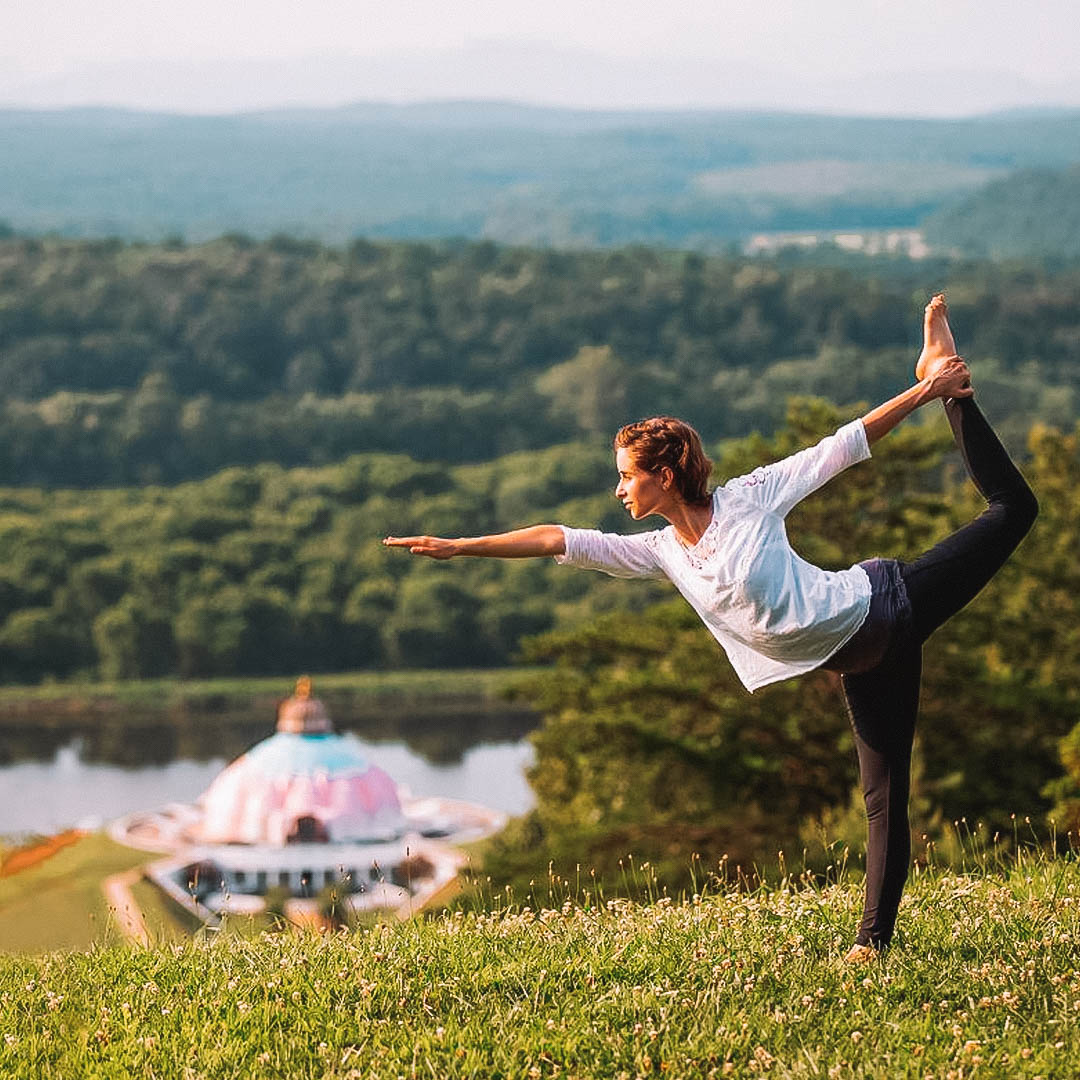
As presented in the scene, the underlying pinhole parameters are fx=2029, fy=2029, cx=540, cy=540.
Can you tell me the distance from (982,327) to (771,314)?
1524cm

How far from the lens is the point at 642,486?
5141mm

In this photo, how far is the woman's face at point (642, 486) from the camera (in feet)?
16.8

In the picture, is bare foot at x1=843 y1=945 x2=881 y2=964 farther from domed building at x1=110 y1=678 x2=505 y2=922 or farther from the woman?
domed building at x1=110 y1=678 x2=505 y2=922

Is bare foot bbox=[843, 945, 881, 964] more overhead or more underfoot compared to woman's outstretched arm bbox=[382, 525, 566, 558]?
more underfoot

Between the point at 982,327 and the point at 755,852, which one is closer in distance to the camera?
the point at 755,852

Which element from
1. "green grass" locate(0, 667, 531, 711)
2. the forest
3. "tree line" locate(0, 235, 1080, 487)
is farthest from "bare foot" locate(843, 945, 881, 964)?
"tree line" locate(0, 235, 1080, 487)

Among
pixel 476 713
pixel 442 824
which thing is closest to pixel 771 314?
pixel 476 713

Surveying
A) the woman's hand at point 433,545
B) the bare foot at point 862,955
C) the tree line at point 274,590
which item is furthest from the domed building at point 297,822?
the tree line at point 274,590

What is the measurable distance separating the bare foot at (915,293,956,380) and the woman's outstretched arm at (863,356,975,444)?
5 cm

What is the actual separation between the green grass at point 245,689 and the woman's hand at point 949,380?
7947 centimetres

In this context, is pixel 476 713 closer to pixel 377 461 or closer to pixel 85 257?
pixel 377 461

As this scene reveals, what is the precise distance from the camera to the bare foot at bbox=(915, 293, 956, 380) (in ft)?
18.1

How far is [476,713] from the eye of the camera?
82.9m

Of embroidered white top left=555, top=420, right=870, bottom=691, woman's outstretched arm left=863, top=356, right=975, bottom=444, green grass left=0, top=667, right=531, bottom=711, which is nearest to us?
embroidered white top left=555, top=420, right=870, bottom=691
